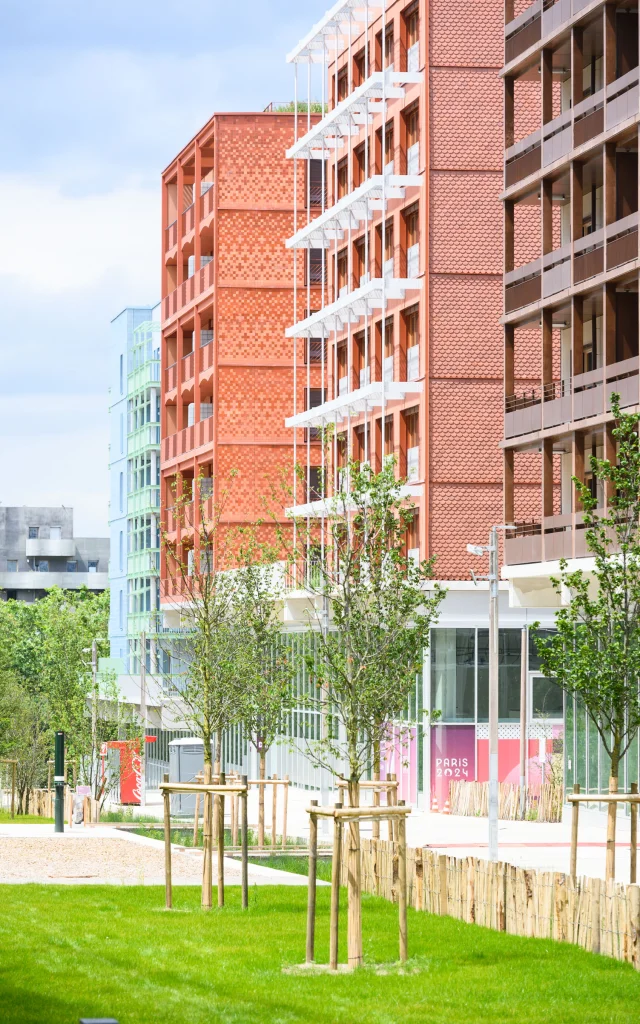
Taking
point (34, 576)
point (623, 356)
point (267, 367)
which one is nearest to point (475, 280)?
point (623, 356)

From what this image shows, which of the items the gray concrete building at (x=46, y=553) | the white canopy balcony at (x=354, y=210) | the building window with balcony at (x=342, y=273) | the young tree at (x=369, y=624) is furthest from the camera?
the gray concrete building at (x=46, y=553)

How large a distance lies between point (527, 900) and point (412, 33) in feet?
139

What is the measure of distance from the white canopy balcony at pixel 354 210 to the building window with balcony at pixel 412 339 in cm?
349

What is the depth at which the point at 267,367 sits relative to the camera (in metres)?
72.2

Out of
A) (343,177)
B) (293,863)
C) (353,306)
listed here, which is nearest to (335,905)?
(293,863)

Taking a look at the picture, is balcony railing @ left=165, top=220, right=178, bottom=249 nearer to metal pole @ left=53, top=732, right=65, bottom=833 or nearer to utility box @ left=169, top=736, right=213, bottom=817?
utility box @ left=169, top=736, right=213, bottom=817

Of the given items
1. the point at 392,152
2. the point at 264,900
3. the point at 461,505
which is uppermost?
the point at 392,152

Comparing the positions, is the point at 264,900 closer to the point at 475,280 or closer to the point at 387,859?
the point at 387,859

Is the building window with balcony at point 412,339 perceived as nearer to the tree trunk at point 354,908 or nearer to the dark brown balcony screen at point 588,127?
the dark brown balcony screen at point 588,127

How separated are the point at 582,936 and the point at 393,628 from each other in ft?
20.1

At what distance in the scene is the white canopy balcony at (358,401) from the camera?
2194 inches

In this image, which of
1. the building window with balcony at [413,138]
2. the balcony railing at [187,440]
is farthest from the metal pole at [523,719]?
the balcony railing at [187,440]

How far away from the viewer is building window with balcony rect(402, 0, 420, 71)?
5653 centimetres

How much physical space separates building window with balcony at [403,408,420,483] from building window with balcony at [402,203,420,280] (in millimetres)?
4395
